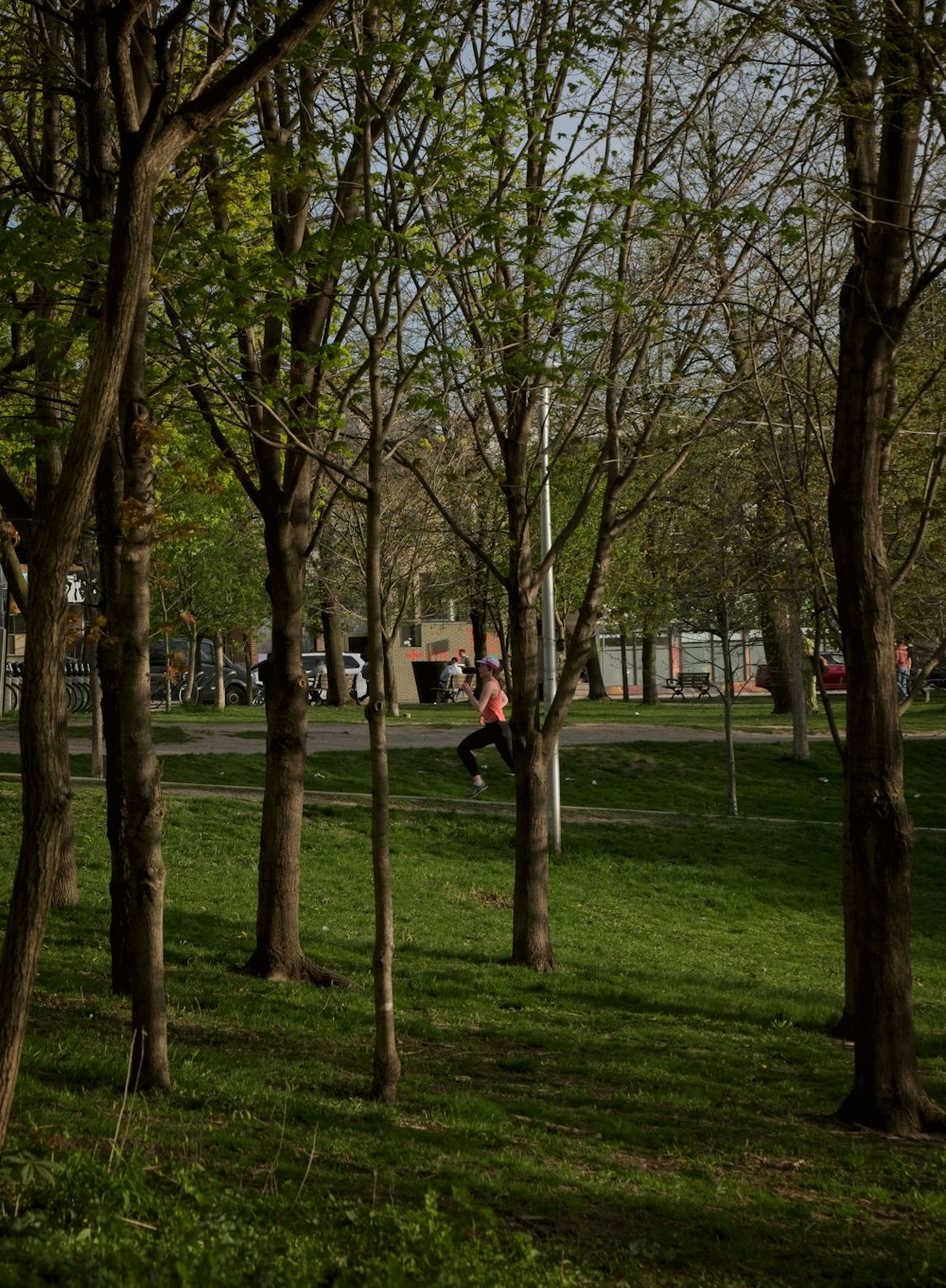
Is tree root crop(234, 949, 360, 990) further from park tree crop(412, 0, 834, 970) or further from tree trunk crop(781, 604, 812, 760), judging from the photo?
tree trunk crop(781, 604, 812, 760)

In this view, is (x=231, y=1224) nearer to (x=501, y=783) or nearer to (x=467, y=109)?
(x=467, y=109)

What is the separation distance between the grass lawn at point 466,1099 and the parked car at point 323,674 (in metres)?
24.8

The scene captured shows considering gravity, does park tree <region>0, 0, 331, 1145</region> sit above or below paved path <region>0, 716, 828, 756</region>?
above

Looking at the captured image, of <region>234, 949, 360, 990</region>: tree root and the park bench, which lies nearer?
<region>234, 949, 360, 990</region>: tree root

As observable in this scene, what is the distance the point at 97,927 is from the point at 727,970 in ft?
18.9

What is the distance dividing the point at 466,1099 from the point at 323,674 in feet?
119

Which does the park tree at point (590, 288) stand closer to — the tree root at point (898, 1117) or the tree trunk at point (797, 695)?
Result: the tree root at point (898, 1117)

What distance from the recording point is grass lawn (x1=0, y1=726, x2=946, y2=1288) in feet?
16.1

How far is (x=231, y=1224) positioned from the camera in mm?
4836

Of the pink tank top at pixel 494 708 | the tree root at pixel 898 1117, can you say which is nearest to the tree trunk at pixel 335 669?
the pink tank top at pixel 494 708

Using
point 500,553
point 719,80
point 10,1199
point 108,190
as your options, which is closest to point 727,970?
point 719,80

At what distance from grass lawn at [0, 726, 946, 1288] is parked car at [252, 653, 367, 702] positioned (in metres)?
24.8

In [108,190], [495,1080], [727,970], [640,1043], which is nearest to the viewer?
[495,1080]

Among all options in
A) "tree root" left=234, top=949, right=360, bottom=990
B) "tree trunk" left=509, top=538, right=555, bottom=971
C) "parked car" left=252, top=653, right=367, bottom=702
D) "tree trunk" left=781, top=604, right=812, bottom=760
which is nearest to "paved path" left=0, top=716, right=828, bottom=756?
"tree trunk" left=781, top=604, right=812, bottom=760
